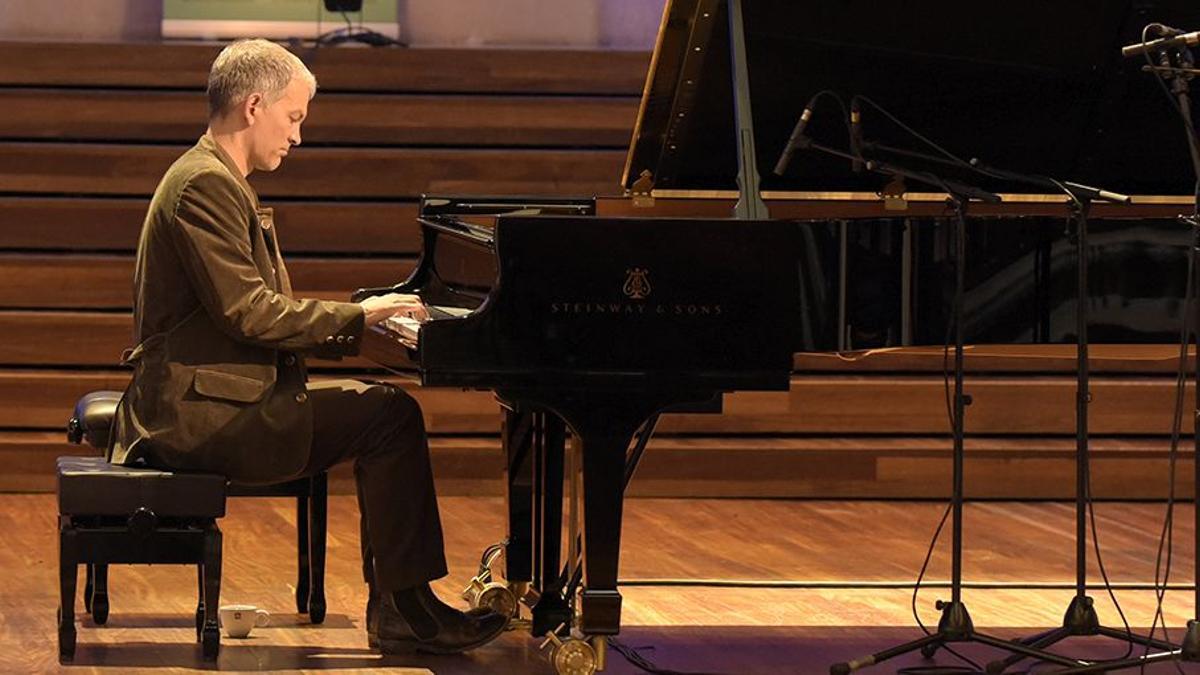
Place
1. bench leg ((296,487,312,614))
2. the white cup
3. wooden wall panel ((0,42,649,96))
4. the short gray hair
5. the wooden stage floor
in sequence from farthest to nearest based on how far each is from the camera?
wooden wall panel ((0,42,649,96)) → bench leg ((296,487,312,614)) → the white cup → the wooden stage floor → the short gray hair

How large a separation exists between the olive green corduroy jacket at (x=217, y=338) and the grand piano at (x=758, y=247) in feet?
0.74

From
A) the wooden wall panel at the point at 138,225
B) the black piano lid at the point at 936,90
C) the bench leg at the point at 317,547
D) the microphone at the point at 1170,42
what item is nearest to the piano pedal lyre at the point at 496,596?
the bench leg at the point at 317,547

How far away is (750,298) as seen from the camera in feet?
12.6

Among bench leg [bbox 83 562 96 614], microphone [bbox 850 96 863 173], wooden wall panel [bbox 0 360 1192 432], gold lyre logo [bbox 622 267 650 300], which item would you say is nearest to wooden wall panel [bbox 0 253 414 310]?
wooden wall panel [bbox 0 360 1192 432]

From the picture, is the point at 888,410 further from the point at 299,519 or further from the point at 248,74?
the point at 248,74

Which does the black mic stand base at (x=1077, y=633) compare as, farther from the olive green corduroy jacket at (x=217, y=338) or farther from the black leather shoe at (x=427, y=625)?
the olive green corduroy jacket at (x=217, y=338)

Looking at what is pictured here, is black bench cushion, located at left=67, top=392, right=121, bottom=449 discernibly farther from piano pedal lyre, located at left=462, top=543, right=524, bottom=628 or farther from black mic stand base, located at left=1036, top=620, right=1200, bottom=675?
black mic stand base, located at left=1036, top=620, right=1200, bottom=675

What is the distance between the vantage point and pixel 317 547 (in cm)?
448

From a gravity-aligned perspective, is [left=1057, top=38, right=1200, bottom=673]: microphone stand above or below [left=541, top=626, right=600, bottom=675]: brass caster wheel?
above

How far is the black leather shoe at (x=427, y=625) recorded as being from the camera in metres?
4.08

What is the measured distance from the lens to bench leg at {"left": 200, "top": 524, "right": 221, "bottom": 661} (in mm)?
3969

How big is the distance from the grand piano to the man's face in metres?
0.43

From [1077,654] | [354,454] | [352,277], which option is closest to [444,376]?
[354,454]

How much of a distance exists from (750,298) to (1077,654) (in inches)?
43.5
